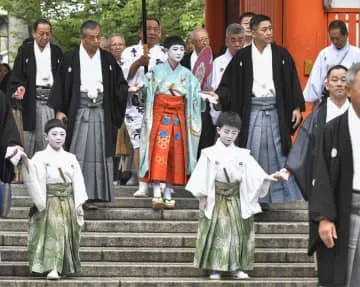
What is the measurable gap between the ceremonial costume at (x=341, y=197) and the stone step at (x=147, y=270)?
11.0ft

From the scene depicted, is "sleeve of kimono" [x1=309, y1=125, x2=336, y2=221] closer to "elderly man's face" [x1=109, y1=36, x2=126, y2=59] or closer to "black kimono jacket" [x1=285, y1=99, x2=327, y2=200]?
"black kimono jacket" [x1=285, y1=99, x2=327, y2=200]

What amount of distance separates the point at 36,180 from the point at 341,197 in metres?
3.82

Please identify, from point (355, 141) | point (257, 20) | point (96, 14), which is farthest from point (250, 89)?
point (96, 14)

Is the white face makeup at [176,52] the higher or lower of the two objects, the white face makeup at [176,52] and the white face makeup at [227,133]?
the higher

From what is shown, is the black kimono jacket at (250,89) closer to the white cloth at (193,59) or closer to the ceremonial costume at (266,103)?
the ceremonial costume at (266,103)

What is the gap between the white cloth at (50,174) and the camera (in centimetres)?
1024

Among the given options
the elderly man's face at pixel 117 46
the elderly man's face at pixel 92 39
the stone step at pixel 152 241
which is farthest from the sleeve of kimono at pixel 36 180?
the elderly man's face at pixel 117 46

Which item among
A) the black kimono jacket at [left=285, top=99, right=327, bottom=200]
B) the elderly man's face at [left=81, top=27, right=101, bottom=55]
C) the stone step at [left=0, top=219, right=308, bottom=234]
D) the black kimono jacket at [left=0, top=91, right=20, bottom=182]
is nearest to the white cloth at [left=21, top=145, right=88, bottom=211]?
the black kimono jacket at [left=0, top=91, right=20, bottom=182]

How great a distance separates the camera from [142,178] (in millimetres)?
12211

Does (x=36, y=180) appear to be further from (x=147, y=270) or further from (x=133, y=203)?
(x=133, y=203)

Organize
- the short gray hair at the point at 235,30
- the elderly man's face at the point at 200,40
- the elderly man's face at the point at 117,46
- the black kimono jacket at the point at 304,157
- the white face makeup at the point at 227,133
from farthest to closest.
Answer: the elderly man's face at the point at 117,46 → the elderly man's face at the point at 200,40 → the short gray hair at the point at 235,30 → the white face makeup at the point at 227,133 → the black kimono jacket at the point at 304,157

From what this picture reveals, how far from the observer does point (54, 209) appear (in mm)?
10391

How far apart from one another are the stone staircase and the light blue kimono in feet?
1.61

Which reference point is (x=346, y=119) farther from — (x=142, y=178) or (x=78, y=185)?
(x=142, y=178)
